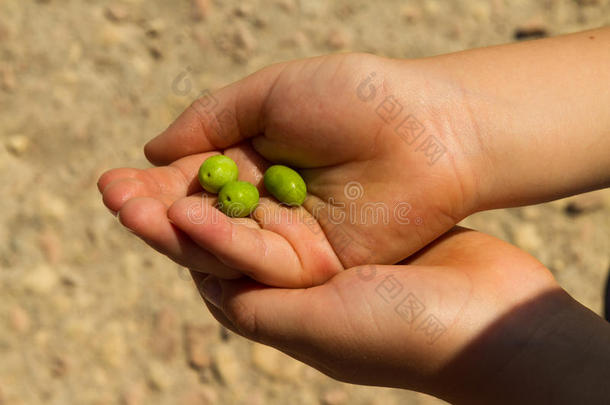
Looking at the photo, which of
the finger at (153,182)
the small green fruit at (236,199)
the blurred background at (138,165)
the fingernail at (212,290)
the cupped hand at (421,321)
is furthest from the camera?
the blurred background at (138,165)

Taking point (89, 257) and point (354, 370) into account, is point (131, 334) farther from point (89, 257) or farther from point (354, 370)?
point (354, 370)

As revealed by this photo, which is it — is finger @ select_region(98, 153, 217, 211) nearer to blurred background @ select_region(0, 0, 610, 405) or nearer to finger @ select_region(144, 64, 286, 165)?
finger @ select_region(144, 64, 286, 165)

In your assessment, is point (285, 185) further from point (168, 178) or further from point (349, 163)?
point (168, 178)

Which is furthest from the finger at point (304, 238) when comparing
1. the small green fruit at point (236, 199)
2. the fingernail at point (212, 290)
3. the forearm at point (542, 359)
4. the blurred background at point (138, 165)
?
the blurred background at point (138, 165)

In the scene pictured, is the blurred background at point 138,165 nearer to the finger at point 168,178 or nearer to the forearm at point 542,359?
the finger at point 168,178

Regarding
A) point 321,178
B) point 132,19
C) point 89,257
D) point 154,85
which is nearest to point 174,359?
point 89,257

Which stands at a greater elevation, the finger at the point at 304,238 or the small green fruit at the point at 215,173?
the small green fruit at the point at 215,173

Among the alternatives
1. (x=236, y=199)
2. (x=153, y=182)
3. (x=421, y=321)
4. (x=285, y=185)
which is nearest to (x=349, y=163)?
(x=285, y=185)
